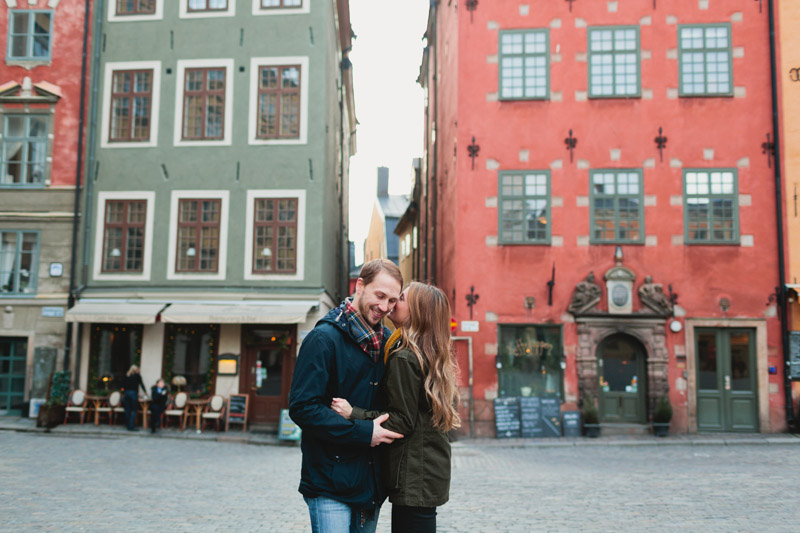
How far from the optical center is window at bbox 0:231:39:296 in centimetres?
2044

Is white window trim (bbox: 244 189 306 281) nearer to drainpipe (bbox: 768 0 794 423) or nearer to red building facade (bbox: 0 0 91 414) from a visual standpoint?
red building facade (bbox: 0 0 91 414)

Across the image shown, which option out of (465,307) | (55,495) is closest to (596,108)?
(465,307)

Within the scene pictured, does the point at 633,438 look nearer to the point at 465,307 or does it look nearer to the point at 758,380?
the point at 758,380

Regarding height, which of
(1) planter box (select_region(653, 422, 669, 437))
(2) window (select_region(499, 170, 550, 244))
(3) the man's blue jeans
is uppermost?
(2) window (select_region(499, 170, 550, 244))

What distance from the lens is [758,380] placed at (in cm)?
1792

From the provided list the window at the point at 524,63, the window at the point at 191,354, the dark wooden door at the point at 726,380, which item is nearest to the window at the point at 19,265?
the window at the point at 191,354

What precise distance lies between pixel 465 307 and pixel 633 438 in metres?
5.09

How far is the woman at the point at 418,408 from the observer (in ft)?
11.3

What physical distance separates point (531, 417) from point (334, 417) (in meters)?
15.0

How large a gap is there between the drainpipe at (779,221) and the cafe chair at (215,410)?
14.1 meters

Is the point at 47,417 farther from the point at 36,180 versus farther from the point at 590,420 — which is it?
the point at 590,420

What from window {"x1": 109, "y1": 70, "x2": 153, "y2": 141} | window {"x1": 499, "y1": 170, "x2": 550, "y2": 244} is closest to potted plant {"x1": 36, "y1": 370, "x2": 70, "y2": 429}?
window {"x1": 109, "y1": 70, "x2": 153, "y2": 141}

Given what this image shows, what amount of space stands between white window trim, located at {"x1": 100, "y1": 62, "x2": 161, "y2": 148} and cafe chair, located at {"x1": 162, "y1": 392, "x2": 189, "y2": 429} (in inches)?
285

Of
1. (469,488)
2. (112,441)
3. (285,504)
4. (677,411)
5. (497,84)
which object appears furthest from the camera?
(497,84)
